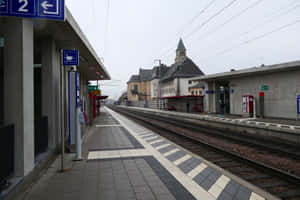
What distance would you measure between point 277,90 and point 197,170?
15046 mm

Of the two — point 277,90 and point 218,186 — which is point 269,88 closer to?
point 277,90

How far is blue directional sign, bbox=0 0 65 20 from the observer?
3752 millimetres

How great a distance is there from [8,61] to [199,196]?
4.26 m

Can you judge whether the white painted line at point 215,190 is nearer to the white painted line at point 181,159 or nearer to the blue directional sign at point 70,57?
the white painted line at point 181,159

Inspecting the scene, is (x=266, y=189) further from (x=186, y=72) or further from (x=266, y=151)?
(x=186, y=72)

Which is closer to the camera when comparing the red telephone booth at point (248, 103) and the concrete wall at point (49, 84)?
the concrete wall at point (49, 84)

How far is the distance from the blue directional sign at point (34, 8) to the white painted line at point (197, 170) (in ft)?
14.3

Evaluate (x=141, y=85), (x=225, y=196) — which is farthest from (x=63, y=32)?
(x=141, y=85)

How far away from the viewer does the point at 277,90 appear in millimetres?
17141

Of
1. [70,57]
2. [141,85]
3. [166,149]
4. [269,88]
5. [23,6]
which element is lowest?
[166,149]

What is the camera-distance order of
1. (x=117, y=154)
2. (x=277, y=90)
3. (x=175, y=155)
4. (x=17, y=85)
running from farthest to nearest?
(x=277, y=90), (x=117, y=154), (x=175, y=155), (x=17, y=85)

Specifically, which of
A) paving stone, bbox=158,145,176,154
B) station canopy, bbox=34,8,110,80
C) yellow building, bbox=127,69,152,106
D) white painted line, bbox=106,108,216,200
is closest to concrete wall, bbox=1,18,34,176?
station canopy, bbox=34,8,110,80

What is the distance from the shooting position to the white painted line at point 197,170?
16.2 feet

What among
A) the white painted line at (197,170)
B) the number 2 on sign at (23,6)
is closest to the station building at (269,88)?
the white painted line at (197,170)
